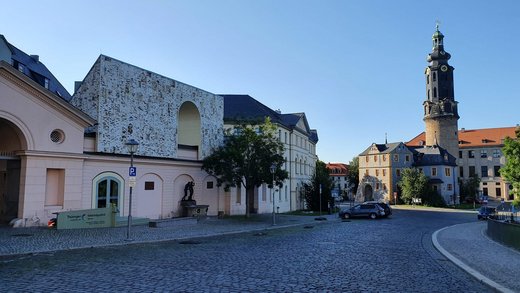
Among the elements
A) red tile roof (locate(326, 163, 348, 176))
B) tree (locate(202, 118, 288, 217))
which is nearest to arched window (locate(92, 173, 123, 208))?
tree (locate(202, 118, 288, 217))

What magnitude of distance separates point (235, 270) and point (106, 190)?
16682 mm

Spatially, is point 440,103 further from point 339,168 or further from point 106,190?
point 106,190

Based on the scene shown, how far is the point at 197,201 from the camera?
1273 inches

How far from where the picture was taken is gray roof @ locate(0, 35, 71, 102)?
102 feet

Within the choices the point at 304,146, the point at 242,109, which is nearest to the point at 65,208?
the point at 242,109

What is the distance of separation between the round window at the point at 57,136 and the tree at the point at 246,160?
11.0 meters

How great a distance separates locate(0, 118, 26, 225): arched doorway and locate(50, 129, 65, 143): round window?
61.6 inches

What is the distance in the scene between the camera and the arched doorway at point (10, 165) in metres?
21.2

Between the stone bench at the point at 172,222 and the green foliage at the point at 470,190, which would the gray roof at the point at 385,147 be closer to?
the green foliage at the point at 470,190

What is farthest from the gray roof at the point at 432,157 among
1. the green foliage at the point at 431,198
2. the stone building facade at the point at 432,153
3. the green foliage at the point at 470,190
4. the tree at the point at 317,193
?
the tree at the point at 317,193

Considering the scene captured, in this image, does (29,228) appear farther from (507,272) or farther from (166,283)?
(507,272)

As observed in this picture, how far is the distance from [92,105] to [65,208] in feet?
20.1

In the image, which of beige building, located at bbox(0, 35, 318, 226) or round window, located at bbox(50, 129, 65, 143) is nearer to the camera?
beige building, located at bbox(0, 35, 318, 226)

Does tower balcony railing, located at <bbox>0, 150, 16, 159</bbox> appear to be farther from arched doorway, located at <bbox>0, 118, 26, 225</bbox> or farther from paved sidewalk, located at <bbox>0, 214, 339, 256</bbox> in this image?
paved sidewalk, located at <bbox>0, 214, 339, 256</bbox>
